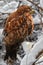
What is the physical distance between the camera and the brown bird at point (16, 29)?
2570 millimetres

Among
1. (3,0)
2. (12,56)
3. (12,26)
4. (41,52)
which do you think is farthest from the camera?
(3,0)

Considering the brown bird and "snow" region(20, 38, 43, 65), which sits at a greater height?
"snow" region(20, 38, 43, 65)

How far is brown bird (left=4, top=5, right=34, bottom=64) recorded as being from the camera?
8.43 ft

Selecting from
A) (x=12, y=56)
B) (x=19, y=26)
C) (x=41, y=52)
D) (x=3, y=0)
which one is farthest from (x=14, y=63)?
(x=3, y=0)

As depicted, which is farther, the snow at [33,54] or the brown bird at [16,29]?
the brown bird at [16,29]

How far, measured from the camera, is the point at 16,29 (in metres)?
2.60

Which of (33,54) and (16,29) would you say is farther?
(16,29)

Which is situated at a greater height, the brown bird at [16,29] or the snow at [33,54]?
the snow at [33,54]

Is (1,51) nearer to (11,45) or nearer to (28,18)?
(11,45)

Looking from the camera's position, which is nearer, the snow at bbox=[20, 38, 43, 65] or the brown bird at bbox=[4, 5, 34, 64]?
the snow at bbox=[20, 38, 43, 65]

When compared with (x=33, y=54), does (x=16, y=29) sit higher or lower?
lower

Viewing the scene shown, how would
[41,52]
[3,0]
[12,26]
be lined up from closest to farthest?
[41,52] < [12,26] < [3,0]

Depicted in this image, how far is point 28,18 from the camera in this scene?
9.32 ft

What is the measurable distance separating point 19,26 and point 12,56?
1.09 feet
